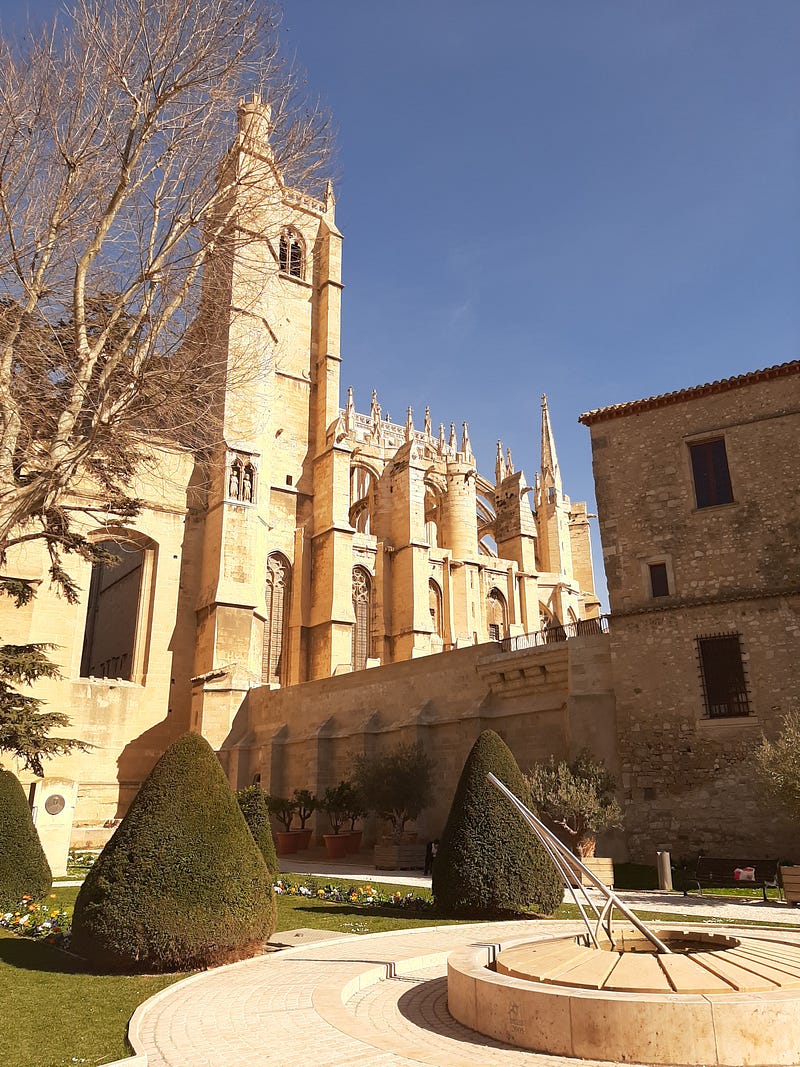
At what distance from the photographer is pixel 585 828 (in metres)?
14.2

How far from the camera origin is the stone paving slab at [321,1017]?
4.66m

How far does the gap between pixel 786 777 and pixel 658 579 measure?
204 inches

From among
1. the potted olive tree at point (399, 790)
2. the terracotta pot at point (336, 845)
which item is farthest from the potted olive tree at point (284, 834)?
the potted olive tree at point (399, 790)

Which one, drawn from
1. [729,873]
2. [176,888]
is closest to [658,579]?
[729,873]

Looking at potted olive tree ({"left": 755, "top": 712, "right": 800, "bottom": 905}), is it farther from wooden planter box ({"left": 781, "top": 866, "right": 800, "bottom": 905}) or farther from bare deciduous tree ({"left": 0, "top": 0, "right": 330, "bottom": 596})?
bare deciduous tree ({"left": 0, "top": 0, "right": 330, "bottom": 596})

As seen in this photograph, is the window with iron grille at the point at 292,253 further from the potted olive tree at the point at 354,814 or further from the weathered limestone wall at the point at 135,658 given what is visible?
the potted olive tree at the point at 354,814

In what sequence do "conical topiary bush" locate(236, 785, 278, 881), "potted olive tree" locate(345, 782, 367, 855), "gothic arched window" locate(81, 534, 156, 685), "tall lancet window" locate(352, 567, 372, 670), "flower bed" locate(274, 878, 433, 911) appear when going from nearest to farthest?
"flower bed" locate(274, 878, 433, 911), "conical topiary bush" locate(236, 785, 278, 881), "potted olive tree" locate(345, 782, 367, 855), "gothic arched window" locate(81, 534, 156, 685), "tall lancet window" locate(352, 567, 372, 670)

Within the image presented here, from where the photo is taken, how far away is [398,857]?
1795 cm

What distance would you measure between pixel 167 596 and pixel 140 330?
1702 centimetres

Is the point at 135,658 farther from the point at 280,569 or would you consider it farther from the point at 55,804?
the point at 55,804

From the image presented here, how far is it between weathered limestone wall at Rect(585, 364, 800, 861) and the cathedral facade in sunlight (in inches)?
135

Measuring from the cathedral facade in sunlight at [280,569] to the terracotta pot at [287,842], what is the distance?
1.63m

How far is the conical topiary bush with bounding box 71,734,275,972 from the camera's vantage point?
7004 millimetres

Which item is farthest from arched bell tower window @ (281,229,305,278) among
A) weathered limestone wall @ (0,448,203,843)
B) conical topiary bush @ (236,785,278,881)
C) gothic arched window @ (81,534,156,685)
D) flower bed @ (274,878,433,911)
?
flower bed @ (274,878,433,911)
